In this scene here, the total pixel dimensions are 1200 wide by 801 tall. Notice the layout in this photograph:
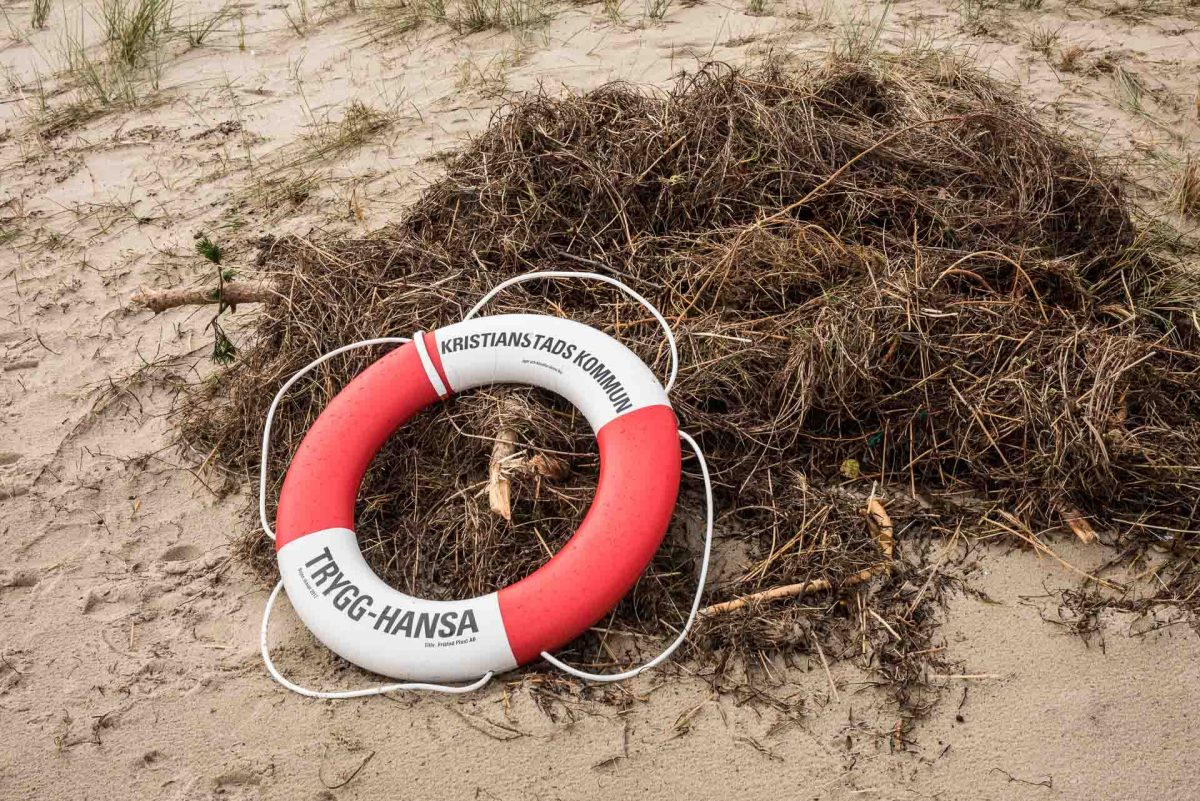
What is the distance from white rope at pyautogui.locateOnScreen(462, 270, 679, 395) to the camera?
2.48 metres

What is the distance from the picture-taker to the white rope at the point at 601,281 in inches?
97.8

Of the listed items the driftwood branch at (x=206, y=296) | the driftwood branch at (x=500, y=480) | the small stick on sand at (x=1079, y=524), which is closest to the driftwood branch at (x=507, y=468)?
the driftwood branch at (x=500, y=480)

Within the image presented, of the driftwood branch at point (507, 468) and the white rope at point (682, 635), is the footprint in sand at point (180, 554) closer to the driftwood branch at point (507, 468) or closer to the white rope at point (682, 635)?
the driftwood branch at point (507, 468)

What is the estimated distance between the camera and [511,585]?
2.22 meters

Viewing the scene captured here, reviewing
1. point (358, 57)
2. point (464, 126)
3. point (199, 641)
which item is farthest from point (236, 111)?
point (199, 641)

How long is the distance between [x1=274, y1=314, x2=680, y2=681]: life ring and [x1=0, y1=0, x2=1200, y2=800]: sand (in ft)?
0.43

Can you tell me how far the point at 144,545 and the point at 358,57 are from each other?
2991mm

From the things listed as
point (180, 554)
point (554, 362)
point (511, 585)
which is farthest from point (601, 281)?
point (180, 554)

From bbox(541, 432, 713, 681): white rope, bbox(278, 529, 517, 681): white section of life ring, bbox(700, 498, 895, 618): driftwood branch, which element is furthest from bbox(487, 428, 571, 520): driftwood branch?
bbox(700, 498, 895, 618): driftwood branch

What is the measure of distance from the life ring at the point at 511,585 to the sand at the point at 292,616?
0.13 meters

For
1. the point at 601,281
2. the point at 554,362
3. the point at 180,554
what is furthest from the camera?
the point at 601,281

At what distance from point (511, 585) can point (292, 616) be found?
0.59 m

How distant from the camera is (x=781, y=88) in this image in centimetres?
329

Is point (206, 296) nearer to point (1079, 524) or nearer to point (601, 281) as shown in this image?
point (601, 281)
